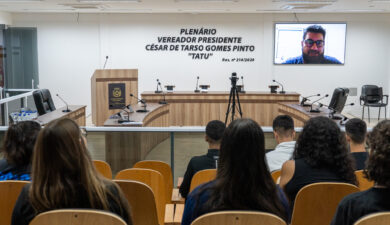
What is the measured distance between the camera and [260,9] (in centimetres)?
1154

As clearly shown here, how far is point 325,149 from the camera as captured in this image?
274cm

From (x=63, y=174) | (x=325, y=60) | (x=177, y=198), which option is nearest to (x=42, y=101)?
(x=177, y=198)

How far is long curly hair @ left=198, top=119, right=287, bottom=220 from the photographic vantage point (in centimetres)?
190

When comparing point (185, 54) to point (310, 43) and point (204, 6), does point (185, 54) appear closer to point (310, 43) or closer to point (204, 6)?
point (204, 6)

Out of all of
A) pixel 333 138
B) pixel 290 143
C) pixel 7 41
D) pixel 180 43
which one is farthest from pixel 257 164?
pixel 7 41

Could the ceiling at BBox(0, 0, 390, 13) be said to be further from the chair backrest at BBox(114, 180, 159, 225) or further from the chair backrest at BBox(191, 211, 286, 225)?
the chair backrest at BBox(191, 211, 286, 225)

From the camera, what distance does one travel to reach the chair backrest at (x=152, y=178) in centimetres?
301

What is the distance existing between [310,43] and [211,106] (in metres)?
3.50

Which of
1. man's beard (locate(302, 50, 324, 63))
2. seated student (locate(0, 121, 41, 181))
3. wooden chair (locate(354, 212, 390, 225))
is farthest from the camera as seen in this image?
man's beard (locate(302, 50, 324, 63))

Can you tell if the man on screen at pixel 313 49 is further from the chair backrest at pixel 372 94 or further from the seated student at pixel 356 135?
the seated student at pixel 356 135

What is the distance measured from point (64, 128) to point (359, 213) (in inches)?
48.4

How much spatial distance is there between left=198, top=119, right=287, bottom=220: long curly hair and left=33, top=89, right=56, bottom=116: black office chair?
6529 millimetres

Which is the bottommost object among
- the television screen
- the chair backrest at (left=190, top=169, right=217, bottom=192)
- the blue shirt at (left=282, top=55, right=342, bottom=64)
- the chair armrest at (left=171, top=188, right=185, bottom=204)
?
the chair armrest at (left=171, top=188, right=185, bottom=204)

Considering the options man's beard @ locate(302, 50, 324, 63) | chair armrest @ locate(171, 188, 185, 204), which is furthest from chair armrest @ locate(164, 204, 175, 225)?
man's beard @ locate(302, 50, 324, 63)
